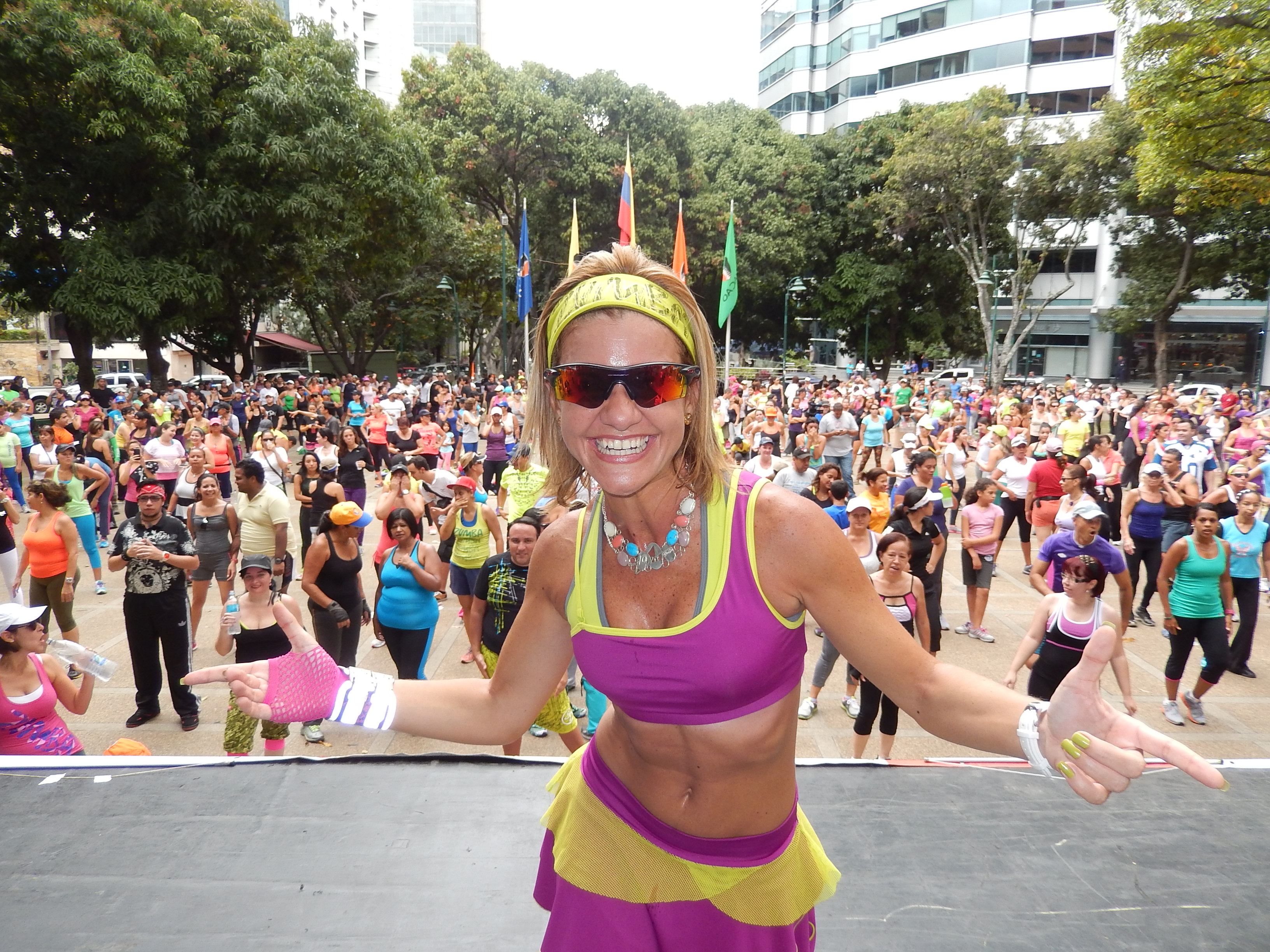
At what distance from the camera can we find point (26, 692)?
462 centimetres

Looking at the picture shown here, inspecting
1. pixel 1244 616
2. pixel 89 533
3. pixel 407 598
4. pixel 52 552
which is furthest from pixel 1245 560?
pixel 89 533

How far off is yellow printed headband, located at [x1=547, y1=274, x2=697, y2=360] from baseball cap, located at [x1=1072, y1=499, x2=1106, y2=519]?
16.7ft

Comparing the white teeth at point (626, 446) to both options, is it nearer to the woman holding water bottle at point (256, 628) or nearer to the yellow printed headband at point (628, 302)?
the yellow printed headband at point (628, 302)

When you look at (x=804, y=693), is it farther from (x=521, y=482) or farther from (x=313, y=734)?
(x=313, y=734)

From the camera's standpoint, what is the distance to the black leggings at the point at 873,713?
18.0ft

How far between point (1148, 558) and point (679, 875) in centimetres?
788

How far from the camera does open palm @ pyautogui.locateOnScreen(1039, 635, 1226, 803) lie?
156cm

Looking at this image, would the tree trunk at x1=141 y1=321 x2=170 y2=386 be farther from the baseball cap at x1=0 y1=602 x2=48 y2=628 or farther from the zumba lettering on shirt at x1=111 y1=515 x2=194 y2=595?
the baseball cap at x1=0 y1=602 x2=48 y2=628

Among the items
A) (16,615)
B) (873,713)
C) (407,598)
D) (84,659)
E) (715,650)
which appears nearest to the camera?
(715,650)

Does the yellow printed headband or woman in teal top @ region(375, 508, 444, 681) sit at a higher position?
the yellow printed headband

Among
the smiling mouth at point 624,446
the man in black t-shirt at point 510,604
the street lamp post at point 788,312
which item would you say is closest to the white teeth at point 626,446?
the smiling mouth at point 624,446

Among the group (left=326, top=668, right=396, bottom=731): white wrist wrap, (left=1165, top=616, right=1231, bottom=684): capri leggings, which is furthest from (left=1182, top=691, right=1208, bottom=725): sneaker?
(left=326, top=668, right=396, bottom=731): white wrist wrap

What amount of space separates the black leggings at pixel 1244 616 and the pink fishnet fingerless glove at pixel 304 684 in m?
6.78

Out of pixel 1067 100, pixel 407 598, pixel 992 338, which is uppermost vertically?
pixel 1067 100
